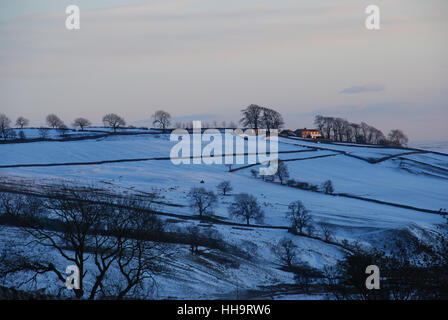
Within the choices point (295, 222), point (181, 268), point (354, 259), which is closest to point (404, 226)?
point (295, 222)

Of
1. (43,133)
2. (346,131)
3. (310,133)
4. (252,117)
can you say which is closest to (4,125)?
(43,133)

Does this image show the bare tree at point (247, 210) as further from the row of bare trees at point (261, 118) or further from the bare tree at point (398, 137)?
the bare tree at point (398, 137)

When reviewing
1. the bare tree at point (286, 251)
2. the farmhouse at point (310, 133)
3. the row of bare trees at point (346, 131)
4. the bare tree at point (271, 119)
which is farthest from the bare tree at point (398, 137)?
the bare tree at point (286, 251)

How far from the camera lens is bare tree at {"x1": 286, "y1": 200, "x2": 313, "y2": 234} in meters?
38.3

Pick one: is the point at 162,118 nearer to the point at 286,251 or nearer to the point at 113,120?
the point at 113,120

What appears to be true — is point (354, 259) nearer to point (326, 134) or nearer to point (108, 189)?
point (108, 189)

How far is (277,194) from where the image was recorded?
52438mm

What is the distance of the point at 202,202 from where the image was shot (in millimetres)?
42688

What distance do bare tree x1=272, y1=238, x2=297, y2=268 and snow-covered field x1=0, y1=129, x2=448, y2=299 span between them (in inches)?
27.2

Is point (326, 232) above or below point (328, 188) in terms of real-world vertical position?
below

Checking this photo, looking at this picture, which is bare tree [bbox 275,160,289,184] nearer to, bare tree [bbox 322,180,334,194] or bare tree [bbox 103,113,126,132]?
bare tree [bbox 322,180,334,194]

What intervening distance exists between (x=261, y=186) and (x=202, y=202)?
55.0 feet

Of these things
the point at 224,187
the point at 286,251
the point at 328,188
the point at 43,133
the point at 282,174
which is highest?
the point at 43,133
